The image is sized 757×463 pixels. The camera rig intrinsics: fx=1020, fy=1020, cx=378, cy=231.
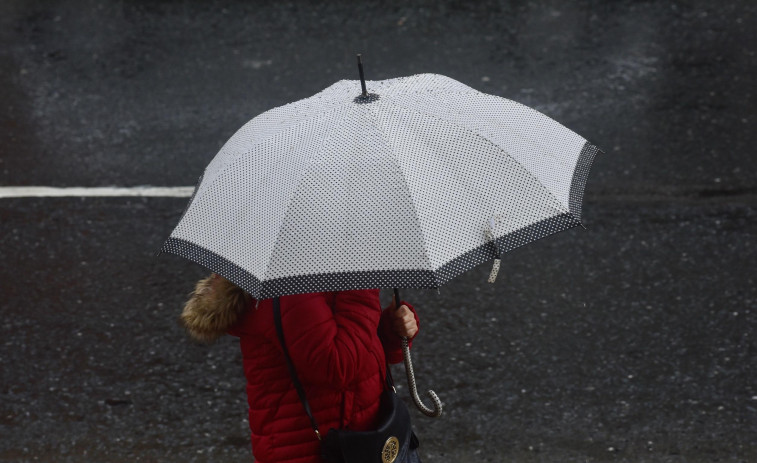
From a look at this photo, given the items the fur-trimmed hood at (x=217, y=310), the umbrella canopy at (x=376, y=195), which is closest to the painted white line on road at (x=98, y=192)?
the umbrella canopy at (x=376, y=195)

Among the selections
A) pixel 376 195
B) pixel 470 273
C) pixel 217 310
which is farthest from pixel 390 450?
pixel 470 273

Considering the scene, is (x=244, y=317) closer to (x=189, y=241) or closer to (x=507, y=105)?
(x=189, y=241)

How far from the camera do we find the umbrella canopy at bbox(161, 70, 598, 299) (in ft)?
8.17

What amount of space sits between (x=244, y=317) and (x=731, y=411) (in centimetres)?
238

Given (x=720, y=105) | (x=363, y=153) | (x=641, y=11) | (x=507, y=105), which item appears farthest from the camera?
(x=641, y=11)

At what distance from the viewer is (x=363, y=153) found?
2.60 metres

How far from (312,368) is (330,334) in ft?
0.33

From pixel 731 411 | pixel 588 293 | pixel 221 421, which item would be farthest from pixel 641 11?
pixel 221 421

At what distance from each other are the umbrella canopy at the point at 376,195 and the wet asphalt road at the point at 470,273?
1733mm

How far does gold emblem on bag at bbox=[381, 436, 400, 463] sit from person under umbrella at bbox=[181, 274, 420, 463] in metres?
0.08

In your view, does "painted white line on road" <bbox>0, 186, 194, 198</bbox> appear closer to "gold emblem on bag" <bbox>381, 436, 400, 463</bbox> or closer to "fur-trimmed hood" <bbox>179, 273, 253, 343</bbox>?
"fur-trimmed hood" <bbox>179, 273, 253, 343</bbox>

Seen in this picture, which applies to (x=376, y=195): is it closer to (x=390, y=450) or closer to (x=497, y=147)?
(x=497, y=147)

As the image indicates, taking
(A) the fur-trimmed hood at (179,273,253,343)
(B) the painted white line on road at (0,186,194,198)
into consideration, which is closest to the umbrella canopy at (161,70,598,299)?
(A) the fur-trimmed hood at (179,273,253,343)

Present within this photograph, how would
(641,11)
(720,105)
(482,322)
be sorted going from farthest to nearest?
(641,11) < (720,105) < (482,322)
